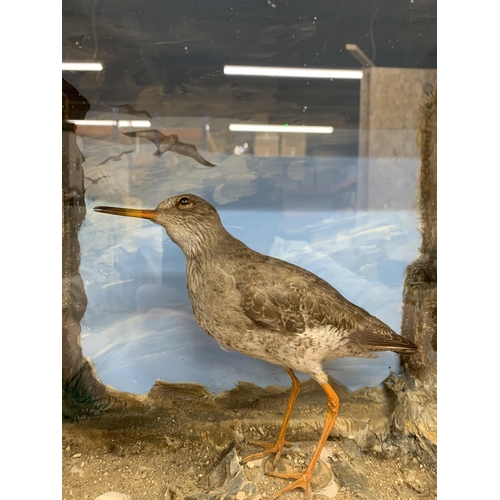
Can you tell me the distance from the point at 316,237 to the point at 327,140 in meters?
0.57

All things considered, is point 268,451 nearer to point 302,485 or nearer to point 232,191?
point 302,485

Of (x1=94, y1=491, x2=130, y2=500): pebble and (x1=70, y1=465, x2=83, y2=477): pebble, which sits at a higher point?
(x1=70, y1=465, x2=83, y2=477): pebble

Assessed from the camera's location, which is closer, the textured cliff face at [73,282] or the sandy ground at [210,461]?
the sandy ground at [210,461]

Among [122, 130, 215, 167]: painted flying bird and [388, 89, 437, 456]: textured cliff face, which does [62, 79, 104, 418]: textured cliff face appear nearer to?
[122, 130, 215, 167]: painted flying bird

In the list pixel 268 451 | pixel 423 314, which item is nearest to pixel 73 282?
pixel 268 451

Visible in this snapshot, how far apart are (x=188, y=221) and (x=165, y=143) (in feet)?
1.93

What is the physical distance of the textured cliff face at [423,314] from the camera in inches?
94.2

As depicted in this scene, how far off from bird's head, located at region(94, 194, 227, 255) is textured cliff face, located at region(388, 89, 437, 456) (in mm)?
1218

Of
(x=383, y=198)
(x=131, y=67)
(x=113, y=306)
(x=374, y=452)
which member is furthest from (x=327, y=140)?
(x=374, y=452)

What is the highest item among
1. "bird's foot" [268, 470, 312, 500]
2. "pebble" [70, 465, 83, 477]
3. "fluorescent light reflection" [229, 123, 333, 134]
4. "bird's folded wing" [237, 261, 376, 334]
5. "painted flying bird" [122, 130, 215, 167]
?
"fluorescent light reflection" [229, 123, 333, 134]

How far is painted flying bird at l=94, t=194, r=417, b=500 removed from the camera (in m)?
2.04

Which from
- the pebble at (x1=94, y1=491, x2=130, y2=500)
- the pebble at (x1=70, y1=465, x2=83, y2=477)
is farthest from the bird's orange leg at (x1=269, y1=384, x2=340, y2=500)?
the pebble at (x1=70, y1=465, x2=83, y2=477)

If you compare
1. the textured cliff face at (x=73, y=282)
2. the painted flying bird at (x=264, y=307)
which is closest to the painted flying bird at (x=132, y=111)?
the textured cliff face at (x=73, y=282)

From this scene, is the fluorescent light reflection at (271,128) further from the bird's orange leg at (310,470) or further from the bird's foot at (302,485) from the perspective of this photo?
the bird's foot at (302,485)
